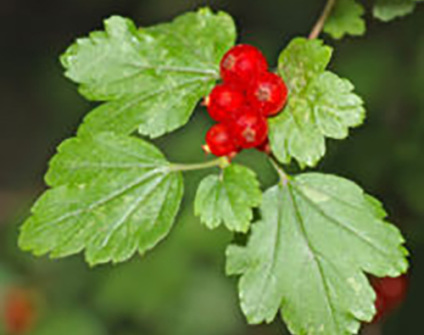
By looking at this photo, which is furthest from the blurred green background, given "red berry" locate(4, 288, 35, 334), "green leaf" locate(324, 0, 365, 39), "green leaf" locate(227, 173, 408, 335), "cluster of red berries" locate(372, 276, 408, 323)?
"green leaf" locate(227, 173, 408, 335)

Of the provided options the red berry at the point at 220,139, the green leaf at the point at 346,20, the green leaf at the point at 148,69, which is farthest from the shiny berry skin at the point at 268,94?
the green leaf at the point at 346,20

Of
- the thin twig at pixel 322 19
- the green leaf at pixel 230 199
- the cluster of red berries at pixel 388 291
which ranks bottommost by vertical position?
the cluster of red berries at pixel 388 291

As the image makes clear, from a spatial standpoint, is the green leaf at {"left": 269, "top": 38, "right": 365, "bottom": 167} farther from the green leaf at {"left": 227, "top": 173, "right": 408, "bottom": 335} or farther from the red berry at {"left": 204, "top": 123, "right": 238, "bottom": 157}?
the green leaf at {"left": 227, "top": 173, "right": 408, "bottom": 335}

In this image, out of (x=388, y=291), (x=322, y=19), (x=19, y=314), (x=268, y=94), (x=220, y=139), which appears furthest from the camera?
(x=19, y=314)

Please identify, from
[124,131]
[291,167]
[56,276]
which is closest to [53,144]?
[56,276]

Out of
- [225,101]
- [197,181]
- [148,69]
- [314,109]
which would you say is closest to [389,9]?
[314,109]

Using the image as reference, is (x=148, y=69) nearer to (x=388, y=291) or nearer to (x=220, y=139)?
(x=220, y=139)

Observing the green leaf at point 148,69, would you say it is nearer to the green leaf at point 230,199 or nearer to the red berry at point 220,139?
the red berry at point 220,139
